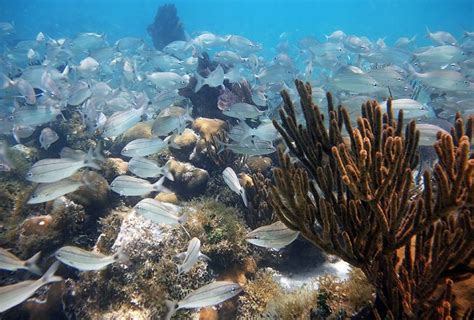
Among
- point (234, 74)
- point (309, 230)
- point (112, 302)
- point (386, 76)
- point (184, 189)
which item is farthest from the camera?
point (234, 74)

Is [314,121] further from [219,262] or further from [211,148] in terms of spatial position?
[211,148]

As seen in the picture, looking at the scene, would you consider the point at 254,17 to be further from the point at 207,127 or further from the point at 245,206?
the point at 245,206

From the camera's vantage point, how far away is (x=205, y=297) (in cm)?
387

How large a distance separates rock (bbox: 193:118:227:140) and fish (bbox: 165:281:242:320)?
14.4ft

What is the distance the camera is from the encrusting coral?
2.21 meters

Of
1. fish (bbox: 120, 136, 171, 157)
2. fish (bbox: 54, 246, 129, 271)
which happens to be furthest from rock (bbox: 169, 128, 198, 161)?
fish (bbox: 54, 246, 129, 271)

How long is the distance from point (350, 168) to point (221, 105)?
7.12m

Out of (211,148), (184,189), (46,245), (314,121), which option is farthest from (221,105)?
(314,121)

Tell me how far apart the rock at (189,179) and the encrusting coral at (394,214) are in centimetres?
414

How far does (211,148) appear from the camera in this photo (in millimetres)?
7492

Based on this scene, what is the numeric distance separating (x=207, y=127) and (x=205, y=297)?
16.2 ft

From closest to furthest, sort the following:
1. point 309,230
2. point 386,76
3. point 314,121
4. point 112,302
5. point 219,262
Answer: point 309,230
point 314,121
point 112,302
point 219,262
point 386,76

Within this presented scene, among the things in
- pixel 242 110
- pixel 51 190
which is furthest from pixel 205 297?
pixel 242 110

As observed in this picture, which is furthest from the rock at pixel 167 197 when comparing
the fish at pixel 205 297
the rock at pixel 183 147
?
the fish at pixel 205 297
